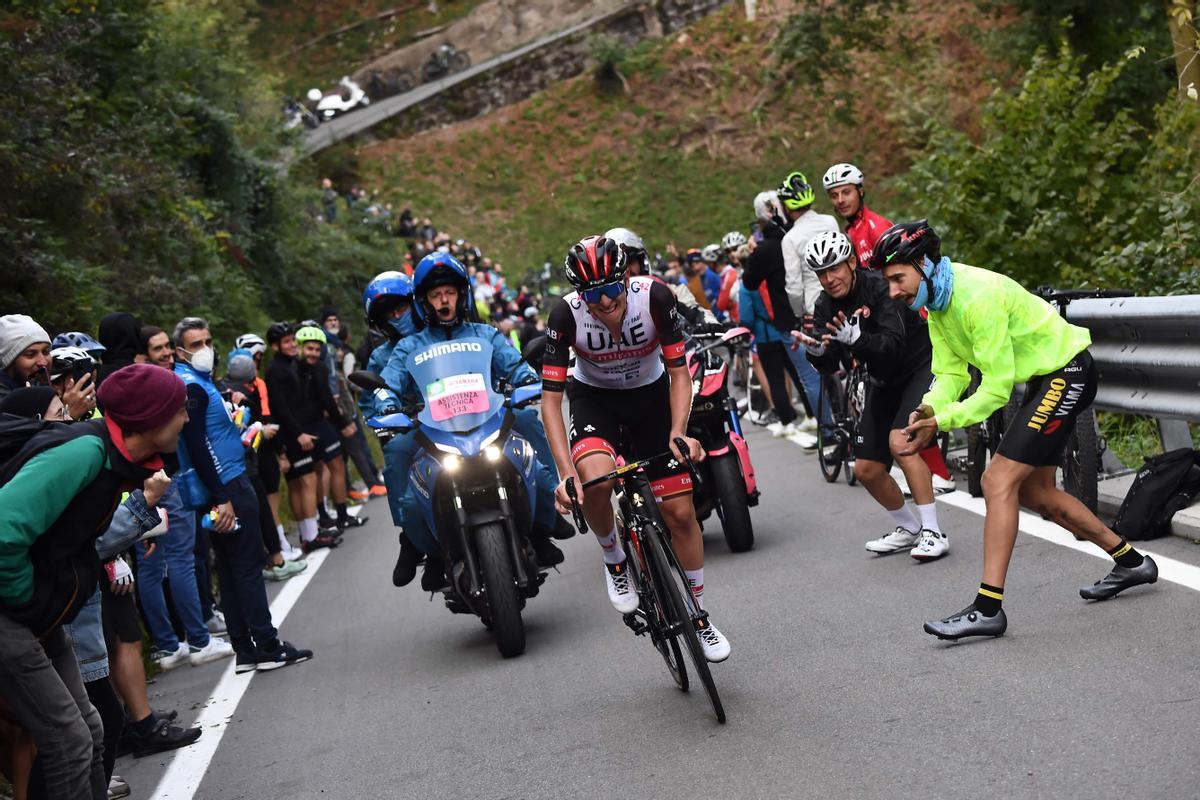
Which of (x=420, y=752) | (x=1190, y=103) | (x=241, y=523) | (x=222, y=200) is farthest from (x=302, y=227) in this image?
(x=420, y=752)

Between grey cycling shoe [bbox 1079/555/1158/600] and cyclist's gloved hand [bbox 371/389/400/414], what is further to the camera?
cyclist's gloved hand [bbox 371/389/400/414]

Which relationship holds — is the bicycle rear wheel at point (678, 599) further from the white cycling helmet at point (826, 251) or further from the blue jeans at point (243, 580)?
the blue jeans at point (243, 580)

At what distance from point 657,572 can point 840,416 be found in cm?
618

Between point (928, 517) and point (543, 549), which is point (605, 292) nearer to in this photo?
point (543, 549)

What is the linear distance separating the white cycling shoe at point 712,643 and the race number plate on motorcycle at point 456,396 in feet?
7.56

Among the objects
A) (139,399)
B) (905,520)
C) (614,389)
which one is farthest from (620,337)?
→ (905,520)

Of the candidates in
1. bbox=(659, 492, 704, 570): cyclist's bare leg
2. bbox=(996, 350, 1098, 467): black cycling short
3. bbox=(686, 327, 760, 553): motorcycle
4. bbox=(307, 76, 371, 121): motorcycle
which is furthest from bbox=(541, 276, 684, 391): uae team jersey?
bbox=(307, 76, 371, 121): motorcycle

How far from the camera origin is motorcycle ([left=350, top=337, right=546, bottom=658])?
8.50 metres

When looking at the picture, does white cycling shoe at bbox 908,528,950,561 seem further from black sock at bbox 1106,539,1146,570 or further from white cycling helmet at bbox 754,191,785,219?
white cycling helmet at bbox 754,191,785,219

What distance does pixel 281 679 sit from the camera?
9.11 m

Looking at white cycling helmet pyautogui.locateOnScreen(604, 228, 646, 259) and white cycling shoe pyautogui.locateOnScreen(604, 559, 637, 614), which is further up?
white cycling helmet pyautogui.locateOnScreen(604, 228, 646, 259)

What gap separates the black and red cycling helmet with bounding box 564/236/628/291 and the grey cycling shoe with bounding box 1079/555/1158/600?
265 cm

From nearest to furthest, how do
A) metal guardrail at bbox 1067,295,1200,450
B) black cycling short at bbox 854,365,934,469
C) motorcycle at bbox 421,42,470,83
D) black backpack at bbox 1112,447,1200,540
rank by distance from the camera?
black backpack at bbox 1112,447,1200,540
metal guardrail at bbox 1067,295,1200,450
black cycling short at bbox 854,365,934,469
motorcycle at bbox 421,42,470,83

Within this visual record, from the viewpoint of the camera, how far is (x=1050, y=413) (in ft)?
22.8
